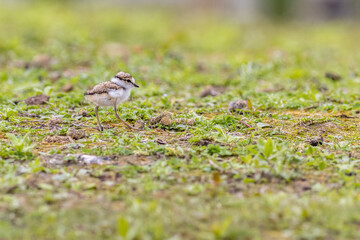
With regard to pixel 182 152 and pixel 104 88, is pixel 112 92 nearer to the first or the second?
pixel 104 88

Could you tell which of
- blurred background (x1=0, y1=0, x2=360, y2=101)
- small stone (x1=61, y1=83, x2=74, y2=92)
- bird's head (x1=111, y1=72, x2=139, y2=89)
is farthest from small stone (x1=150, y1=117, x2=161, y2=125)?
small stone (x1=61, y1=83, x2=74, y2=92)

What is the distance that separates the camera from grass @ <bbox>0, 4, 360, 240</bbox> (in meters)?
3.80

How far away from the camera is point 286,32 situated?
19016mm

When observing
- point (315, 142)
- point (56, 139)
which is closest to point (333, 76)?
point (315, 142)

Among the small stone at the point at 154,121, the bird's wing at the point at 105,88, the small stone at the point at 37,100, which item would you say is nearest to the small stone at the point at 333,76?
the small stone at the point at 154,121

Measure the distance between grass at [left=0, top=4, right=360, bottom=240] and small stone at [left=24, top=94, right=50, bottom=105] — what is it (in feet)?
0.35

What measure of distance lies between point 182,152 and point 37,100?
3234 millimetres

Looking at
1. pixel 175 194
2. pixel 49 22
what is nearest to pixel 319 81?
pixel 175 194

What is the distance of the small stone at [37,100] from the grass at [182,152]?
0.11m

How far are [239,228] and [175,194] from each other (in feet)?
2.65

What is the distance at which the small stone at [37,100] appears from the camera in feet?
24.7

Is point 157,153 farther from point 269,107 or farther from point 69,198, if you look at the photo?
point 269,107

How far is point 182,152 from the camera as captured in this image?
523 centimetres

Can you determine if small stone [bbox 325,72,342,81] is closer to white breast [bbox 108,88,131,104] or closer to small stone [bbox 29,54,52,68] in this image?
white breast [bbox 108,88,131,104]
